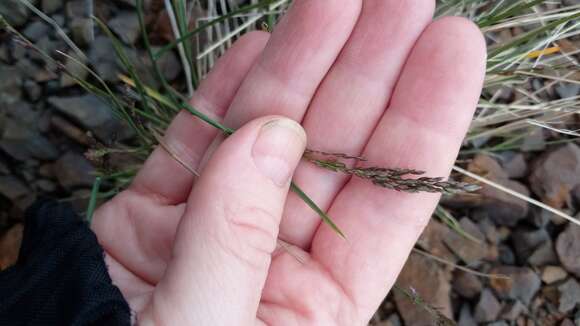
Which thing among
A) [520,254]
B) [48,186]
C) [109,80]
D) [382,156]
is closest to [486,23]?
[382,156]

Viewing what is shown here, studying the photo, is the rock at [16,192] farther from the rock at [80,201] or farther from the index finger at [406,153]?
the index finger at [406,153]

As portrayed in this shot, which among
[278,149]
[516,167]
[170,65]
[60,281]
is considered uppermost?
[278,149]

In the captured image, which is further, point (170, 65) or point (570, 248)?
point (170, 65)

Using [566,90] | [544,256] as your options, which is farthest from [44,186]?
[566,90]

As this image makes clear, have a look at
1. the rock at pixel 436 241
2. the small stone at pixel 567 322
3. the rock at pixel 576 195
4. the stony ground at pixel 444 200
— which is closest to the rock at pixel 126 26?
the stony ground at pixel 444 200

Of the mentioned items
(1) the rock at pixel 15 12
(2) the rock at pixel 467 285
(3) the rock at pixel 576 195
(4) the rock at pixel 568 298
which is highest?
(1) the rock at pixel 15 12

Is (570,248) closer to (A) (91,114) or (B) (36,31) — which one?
(A) (91,114)
